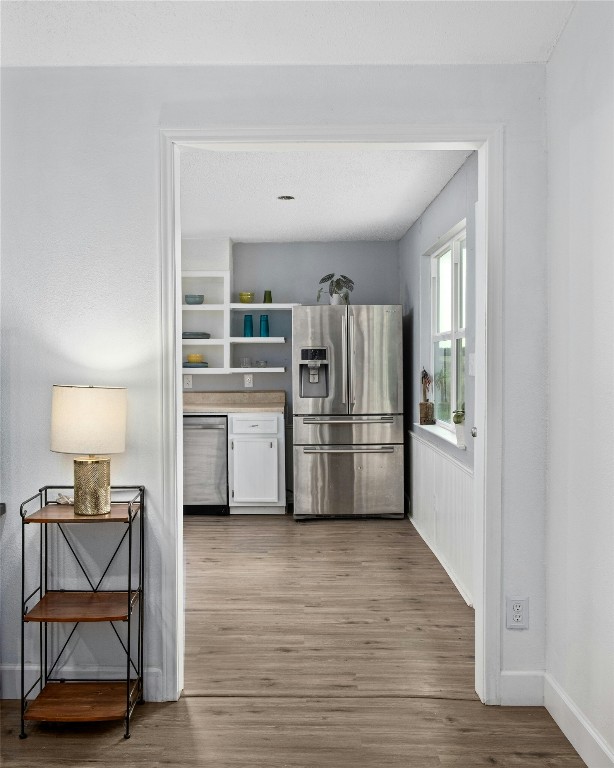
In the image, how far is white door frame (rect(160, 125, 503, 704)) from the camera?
2.55 metres

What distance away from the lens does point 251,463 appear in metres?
5.83

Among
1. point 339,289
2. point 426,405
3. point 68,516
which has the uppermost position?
point 339,289

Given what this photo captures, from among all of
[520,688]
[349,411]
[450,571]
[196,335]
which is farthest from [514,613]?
[196,335]

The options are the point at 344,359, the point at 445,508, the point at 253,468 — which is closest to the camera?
the point at 445,508

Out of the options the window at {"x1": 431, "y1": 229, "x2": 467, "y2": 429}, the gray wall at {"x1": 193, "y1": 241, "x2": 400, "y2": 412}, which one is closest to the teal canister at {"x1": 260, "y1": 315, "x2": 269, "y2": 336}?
the gray wall at {"x1": 193, "y1": 241, "x2": 400, "y2": 412}

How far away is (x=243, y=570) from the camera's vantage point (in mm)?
4270

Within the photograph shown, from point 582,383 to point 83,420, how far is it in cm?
170

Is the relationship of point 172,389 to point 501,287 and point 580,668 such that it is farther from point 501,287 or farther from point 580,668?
point 580,668

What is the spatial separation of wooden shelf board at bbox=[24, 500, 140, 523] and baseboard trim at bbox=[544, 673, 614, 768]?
5.41 ft

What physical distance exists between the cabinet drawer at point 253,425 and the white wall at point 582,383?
3534 millimetres

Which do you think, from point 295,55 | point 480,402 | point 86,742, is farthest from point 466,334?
point 86,742

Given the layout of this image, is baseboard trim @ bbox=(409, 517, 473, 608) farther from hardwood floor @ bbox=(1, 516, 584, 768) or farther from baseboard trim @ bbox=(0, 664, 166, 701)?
baseboard trim @ bbox=(0, 664, 166, 701)

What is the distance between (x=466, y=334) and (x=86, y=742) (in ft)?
8.96

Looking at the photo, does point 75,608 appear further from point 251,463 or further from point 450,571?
point 251,463
